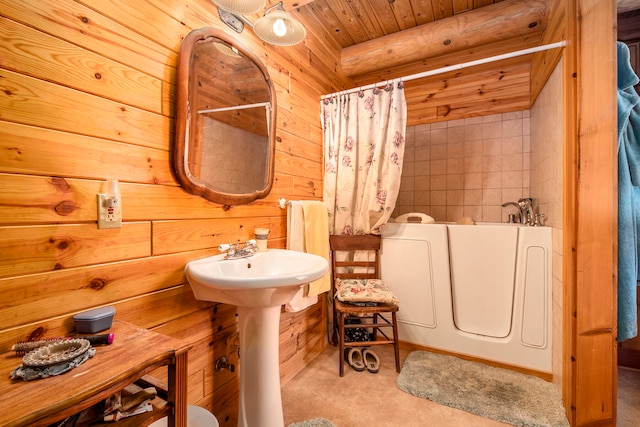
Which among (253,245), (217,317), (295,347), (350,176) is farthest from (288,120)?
(295,347)

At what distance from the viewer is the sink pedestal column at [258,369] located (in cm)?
117

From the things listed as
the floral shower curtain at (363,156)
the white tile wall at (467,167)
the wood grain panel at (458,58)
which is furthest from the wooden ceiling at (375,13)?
the white tile wall at (467,167)

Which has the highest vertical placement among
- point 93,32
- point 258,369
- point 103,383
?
point 93,32

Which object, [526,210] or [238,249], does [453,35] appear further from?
[238,249]

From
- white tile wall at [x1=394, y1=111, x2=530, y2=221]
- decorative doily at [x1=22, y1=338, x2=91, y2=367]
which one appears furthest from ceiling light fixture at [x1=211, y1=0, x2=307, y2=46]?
white tile wall at [x1=394, y1=111, x2=530, y2=221]

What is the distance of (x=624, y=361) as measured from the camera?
1869 mm

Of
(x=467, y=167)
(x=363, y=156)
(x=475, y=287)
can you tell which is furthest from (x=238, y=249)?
(x=467, y=167)

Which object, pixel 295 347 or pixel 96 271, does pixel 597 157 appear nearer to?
pixel 295 347

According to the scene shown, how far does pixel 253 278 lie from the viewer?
90 cm

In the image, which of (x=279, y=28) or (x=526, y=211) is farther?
(x=526, y=211)

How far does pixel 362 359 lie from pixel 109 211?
1750 mm

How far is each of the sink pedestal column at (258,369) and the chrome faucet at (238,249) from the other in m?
0.23

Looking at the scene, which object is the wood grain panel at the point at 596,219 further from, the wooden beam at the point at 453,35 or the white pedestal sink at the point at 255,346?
the white pedestal sink at the point at 255,346

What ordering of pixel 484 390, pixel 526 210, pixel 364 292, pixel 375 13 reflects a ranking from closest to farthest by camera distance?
pixel 484 390, pixel 364 292, pixel 375 13, pixel 526 210
